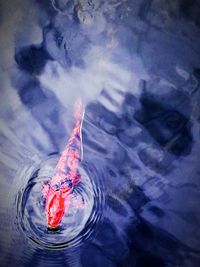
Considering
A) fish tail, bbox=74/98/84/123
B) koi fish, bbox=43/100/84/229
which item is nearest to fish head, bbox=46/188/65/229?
koi fish, bbox=43/100/84/229

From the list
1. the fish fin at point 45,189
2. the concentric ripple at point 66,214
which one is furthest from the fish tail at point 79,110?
the fish fin at point 45,189

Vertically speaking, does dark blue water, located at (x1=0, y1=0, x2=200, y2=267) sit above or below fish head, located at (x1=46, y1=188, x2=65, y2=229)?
above

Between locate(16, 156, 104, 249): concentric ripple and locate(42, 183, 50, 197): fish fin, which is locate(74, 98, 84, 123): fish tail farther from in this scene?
locate(42, 183, 50, 197): fish fin

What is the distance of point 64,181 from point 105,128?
1.10 feet

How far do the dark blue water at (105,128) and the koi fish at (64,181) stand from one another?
3cm

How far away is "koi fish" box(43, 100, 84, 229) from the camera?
1.60 meters

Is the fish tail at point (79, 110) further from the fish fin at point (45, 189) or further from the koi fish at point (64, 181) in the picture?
the fish fin at point (45, 189)

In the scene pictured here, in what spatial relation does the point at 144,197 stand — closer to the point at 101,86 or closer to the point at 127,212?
the point at 127,212

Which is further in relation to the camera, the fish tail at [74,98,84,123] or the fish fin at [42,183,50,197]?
the fish tail at [74,98,84,123]

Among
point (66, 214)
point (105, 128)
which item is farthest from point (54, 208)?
point (105, 128)

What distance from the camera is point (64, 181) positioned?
1690 millimetres

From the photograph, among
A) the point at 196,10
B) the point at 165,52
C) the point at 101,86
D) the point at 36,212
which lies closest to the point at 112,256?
the point at 36,212

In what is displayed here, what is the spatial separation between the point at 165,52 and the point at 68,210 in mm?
1033

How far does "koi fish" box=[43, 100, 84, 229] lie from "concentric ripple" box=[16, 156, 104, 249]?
0.8 inches
